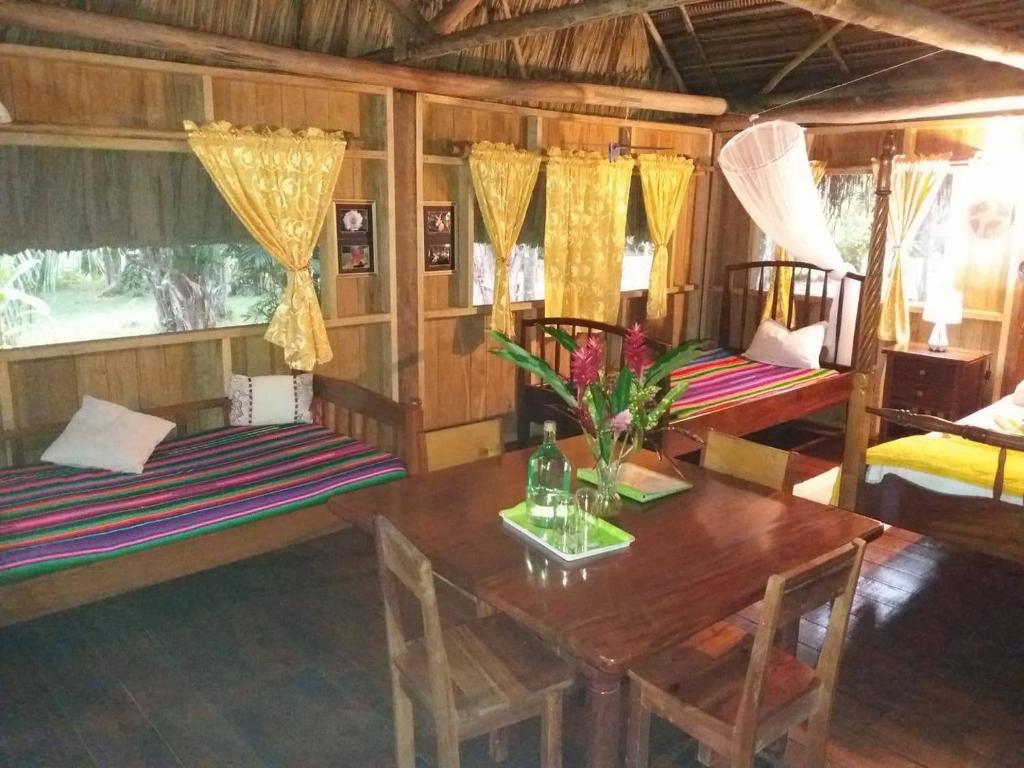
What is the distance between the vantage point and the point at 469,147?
488 cm

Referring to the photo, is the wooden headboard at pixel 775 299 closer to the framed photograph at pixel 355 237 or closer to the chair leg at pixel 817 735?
the framed photograph at pixel 355 237

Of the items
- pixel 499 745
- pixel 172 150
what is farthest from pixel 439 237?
pixel 499 745

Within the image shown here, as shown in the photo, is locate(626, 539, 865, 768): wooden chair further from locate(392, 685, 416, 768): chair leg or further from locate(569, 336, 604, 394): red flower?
locate(569, 336, 604, 394): red flower

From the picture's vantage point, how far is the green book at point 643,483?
249cm

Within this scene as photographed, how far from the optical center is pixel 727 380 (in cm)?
516

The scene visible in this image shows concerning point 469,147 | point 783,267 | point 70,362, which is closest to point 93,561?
point 70,362

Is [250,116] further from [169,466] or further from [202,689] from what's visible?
[202,689]

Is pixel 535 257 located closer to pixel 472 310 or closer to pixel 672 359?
pixel 472 310

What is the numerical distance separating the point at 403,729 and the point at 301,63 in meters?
3.04

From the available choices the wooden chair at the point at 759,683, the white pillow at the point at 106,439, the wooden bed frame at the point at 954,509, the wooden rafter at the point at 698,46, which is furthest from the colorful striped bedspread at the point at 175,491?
the wooden rafter at the point at 698,46

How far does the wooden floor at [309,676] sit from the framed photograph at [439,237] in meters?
2.07

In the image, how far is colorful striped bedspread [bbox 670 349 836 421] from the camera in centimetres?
459

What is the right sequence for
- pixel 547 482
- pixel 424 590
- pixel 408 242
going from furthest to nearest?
pixel 408 242, pixel 547 482, pixel 424 590

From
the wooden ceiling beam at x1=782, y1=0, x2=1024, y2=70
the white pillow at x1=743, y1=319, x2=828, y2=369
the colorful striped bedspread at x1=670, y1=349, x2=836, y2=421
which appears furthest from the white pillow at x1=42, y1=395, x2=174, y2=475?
the white pillow at x1=743, y1=319, x2=828, y2=369
